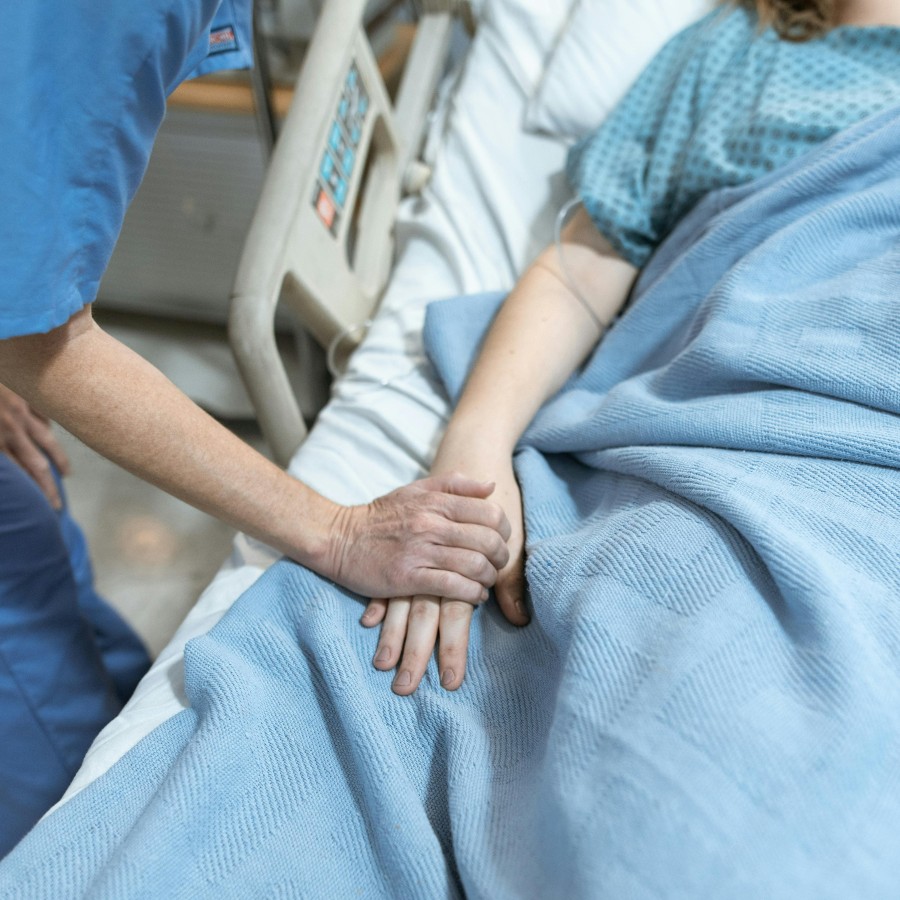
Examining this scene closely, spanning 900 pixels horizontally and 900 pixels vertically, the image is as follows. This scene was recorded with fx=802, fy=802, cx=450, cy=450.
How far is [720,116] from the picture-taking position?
1083mm

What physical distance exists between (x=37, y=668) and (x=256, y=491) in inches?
16.2

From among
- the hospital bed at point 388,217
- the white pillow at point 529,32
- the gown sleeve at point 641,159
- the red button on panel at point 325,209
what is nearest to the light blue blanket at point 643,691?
the hospital bed at point 388,217

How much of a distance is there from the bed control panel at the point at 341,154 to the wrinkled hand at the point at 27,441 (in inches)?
19.9

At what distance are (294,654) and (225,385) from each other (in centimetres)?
138

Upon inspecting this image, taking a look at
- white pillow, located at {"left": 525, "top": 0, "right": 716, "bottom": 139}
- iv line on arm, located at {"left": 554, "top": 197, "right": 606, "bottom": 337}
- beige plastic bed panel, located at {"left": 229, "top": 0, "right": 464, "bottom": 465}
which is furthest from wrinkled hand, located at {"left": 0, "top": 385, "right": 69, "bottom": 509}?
white pillow, located at {"left": 525, "top": 0, "right": 716, "bottom": 139}

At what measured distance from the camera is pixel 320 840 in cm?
63

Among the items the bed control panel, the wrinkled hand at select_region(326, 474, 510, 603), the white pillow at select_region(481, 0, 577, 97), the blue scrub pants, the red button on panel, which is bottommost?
the blue scrub pants

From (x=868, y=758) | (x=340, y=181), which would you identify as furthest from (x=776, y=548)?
(x=340, y=181)

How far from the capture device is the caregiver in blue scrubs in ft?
1.76

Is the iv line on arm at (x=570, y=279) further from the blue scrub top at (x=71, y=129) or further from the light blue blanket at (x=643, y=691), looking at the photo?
the blue scrub top at (x=71, y=129)

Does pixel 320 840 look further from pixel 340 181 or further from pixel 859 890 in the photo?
pixel 340 181

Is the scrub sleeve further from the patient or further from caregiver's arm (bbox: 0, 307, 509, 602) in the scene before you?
the patient

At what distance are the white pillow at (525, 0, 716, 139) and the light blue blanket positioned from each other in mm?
544

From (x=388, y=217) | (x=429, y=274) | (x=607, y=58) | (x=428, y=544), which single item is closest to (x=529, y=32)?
(x=607, y=58)
